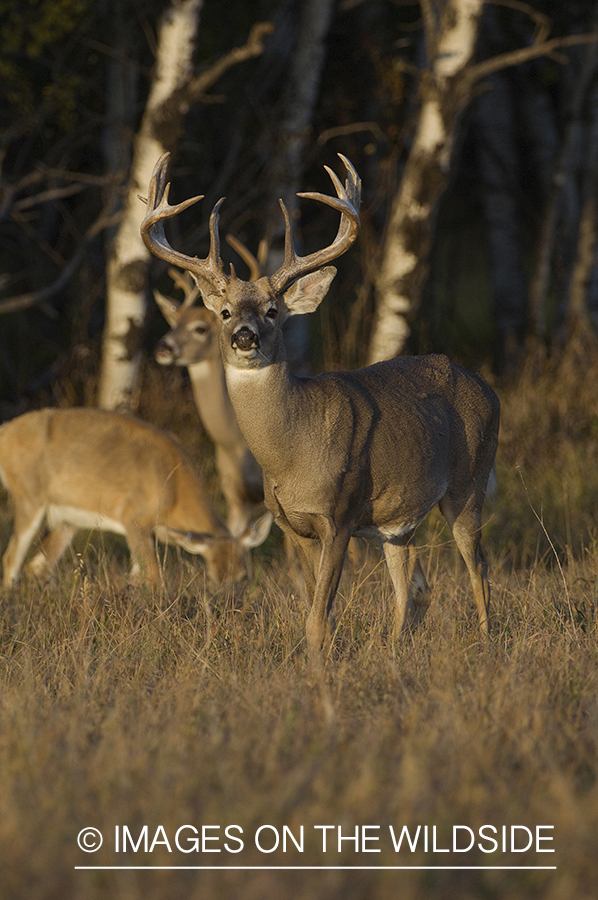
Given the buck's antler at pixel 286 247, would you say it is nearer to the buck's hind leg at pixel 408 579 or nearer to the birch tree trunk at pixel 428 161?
the buck's hind leg at pixel 408 579

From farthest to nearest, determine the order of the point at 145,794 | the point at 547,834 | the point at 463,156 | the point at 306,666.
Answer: the point at 463,156 → the point at 306,666 → the point at 145,794 → the point at 547,834

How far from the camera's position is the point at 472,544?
513 cm

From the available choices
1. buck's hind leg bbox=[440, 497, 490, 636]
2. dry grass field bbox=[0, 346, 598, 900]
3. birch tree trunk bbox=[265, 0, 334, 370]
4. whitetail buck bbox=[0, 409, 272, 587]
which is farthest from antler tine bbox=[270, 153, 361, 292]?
birch tree trunk bbox=[265, 0, 334, 370]

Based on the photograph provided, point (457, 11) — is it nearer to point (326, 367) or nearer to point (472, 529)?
point (326, 367)

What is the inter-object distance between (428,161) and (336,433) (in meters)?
4.23

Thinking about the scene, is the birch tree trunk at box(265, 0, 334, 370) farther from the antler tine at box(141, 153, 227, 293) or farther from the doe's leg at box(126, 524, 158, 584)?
the antler tine at box(141, 153, 227, 293)

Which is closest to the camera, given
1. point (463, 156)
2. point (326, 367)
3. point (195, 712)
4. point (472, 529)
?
point (195, 712)

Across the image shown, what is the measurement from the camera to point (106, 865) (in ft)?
8.02

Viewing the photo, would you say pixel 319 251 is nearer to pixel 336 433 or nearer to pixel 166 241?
pixel 166 241

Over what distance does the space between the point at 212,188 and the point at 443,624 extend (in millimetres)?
7853

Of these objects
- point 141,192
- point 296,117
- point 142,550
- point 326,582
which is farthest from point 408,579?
point 296,117

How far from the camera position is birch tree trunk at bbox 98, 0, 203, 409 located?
26.0 feet

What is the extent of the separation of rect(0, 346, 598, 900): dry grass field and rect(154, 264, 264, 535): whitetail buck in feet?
7.94

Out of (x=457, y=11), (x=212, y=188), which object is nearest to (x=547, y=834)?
(x=457, y=11)
